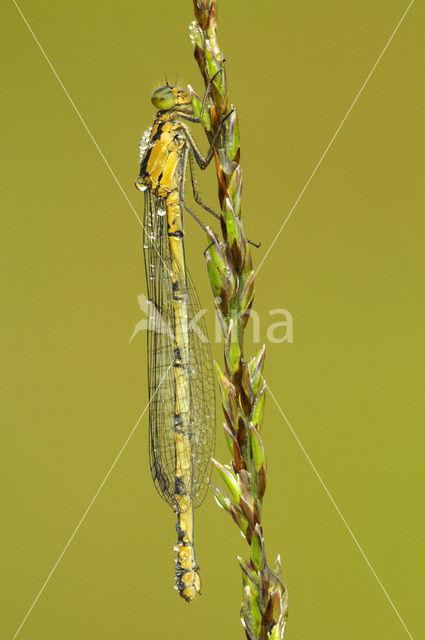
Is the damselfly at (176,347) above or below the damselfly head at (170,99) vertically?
below

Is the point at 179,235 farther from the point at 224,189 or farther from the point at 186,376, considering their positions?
the point at 224,189

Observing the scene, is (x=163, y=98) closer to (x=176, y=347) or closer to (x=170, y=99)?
(x=170, y=99)

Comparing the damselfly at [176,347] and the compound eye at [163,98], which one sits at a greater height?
the compound eye at [163,98]

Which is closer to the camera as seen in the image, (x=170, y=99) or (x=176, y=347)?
(x=170, y=99)

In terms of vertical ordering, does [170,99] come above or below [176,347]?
above

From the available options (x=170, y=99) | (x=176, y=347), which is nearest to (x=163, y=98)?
(x=170, y=99)
